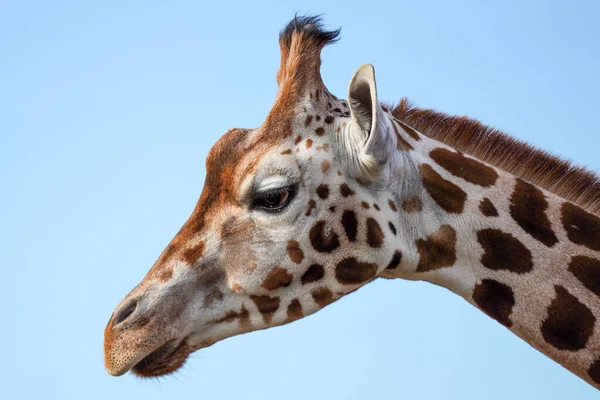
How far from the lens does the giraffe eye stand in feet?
15.7

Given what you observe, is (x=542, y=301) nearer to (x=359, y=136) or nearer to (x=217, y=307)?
(x=359, y=136)

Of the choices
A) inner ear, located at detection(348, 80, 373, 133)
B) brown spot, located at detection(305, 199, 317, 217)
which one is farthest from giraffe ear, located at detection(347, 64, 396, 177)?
brown spot, located at detection(305, 199, 317, 217)

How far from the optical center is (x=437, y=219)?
4.85 metres

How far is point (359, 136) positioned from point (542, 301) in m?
1.47

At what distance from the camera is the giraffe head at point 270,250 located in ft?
15.6

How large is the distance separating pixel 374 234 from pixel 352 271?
27 centimetres

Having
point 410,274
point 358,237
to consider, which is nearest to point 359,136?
point 358,237

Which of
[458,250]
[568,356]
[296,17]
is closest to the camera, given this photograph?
[568,356]

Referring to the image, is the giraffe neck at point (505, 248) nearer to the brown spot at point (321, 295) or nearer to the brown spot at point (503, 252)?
the brown spot at point (503, 252)

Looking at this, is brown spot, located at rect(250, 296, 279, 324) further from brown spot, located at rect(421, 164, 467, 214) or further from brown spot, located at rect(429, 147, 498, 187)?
brown spot, located at rect(429, 147, 498, 187)

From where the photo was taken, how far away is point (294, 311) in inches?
192

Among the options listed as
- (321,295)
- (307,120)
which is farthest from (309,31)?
(321,295)

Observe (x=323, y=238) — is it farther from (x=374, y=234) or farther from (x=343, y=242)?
(x=374, y=234)

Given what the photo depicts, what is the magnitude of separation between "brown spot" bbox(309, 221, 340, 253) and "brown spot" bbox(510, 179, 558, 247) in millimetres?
1109
